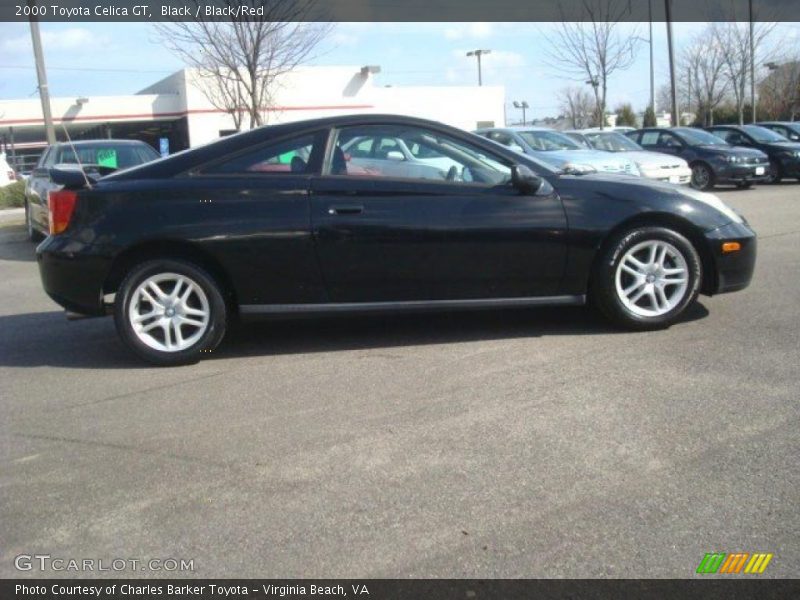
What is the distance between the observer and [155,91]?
164 feet

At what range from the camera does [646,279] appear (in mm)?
5656

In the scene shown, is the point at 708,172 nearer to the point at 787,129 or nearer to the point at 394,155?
the point at 787,129

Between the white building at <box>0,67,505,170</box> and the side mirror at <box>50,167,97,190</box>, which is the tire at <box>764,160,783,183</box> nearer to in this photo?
the side mirror at <box>50,167,97,190</box>

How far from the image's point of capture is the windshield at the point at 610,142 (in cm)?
1574

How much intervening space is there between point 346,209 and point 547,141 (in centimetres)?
1009

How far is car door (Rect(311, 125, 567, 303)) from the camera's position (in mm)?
5398

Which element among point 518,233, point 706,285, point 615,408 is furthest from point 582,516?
point 706,285

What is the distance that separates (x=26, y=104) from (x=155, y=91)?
832 cm

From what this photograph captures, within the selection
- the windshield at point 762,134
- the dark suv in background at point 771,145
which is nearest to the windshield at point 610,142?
the dark suv in background at point 771,145

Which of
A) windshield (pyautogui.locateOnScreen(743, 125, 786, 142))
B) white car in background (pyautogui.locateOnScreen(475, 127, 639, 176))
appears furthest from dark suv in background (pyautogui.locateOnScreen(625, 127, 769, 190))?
white car in background (pyautogui.locateOnScreen(475, 127, 639, 176))

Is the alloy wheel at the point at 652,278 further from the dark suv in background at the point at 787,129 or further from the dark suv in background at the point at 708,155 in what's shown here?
the dark suv in background at the point at 787,129

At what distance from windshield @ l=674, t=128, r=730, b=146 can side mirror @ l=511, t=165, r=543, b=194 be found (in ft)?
49.8

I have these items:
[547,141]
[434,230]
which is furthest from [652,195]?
[547,141]

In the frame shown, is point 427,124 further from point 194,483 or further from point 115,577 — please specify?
point 115,577
